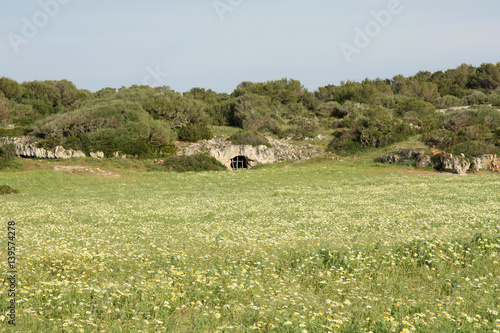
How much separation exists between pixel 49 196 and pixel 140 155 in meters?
22.9

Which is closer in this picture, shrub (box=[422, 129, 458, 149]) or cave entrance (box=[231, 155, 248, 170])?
shrub (box=[422, 129, 458, 149])

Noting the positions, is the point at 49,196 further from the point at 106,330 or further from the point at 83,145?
the point at 106,330

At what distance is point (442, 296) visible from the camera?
777 cm

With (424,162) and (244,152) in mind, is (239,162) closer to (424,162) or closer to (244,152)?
(244,152)

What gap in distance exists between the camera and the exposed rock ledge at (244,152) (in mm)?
58219

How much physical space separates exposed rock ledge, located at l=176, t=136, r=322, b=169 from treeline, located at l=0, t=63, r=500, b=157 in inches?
129

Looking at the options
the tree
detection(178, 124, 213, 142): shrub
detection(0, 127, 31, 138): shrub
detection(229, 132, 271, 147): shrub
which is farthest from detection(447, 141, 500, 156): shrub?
the tree

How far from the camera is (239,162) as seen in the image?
60844mm

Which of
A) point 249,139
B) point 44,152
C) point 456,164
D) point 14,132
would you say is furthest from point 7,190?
point 456,164

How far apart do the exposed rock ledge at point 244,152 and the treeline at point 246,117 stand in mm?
3275

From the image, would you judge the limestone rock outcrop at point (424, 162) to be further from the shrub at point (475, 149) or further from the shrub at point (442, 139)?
the shrub at point (442, 139)

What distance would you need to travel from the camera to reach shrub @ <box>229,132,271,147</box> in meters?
59.1

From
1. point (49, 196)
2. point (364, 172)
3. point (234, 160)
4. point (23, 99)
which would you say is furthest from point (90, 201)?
point (23, 99)

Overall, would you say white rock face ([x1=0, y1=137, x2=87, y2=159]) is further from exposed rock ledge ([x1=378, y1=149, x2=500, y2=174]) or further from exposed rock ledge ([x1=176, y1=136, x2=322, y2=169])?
exposed rock ledge ([x1=378, y1=149, x2=500, y2=174])
